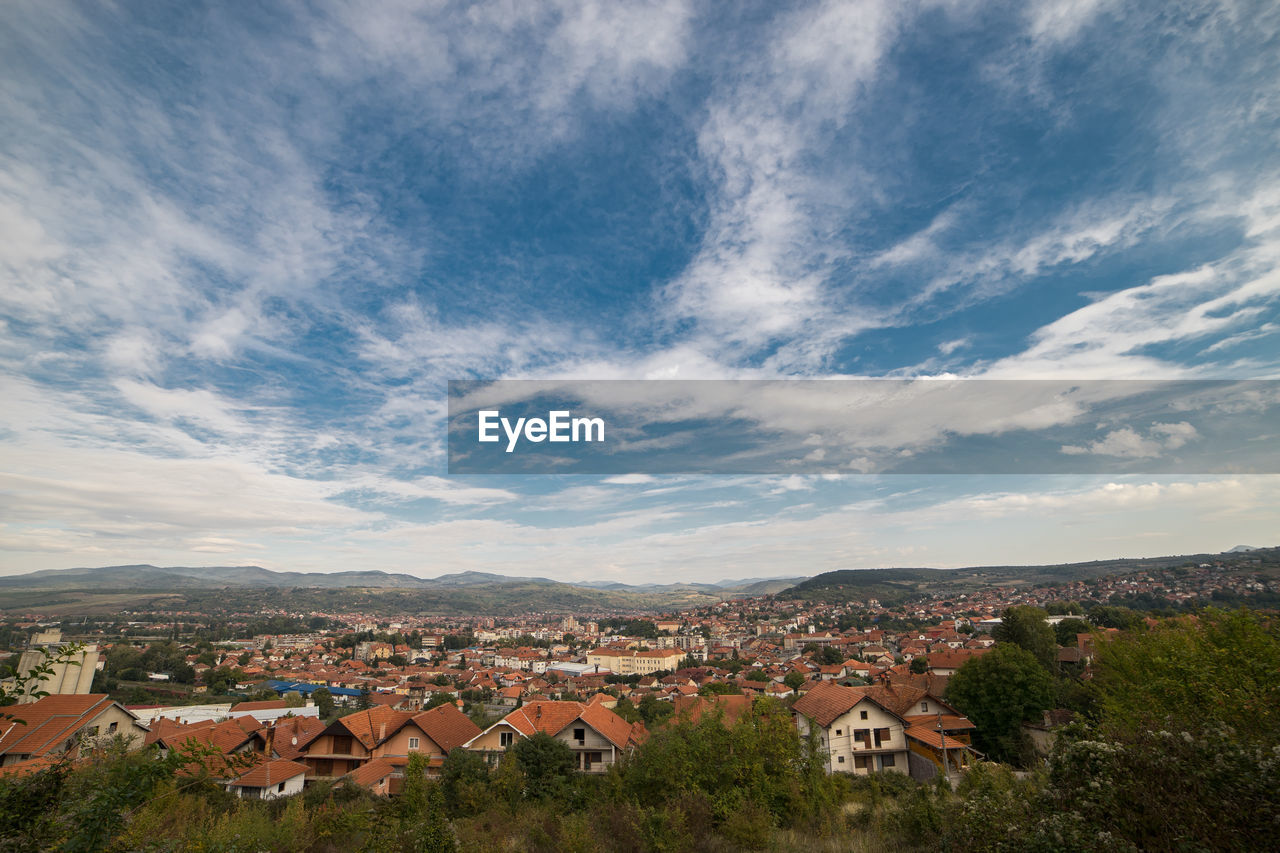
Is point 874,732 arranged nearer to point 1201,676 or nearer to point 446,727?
point 1201,676

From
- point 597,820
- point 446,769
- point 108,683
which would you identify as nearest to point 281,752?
point 446,769

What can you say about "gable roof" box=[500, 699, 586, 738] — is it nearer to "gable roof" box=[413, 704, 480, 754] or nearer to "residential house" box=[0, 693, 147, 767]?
"gable roof" box=[413, 704, 480, 754]

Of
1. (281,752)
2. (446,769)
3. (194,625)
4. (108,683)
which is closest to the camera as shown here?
Answer: (446,769)

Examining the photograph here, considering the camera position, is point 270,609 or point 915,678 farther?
point 270,609

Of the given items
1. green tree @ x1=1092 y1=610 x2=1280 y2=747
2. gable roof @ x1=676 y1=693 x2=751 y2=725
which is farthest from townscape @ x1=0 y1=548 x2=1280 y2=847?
green tree @ x1=1092 y1=610 x2=1280 y2=747

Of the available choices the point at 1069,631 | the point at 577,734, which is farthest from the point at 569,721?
the point at 1069,631

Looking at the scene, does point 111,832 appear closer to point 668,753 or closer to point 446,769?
point 668,753
